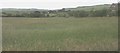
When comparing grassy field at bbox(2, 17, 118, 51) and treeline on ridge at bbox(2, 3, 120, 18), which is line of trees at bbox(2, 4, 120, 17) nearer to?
treeline on ridge at bbox(2, 3, 120, 18)

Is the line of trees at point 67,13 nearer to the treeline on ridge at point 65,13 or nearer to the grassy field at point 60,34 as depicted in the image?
the treeline on ridge at point 65,13

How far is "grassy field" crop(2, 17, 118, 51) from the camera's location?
34.8 feet

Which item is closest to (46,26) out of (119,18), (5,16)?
(5,16)

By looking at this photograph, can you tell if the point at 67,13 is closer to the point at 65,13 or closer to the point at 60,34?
the point at 65,13

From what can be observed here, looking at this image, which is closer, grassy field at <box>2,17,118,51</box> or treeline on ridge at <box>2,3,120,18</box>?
grassy field at <box>2,17,118,51</box>

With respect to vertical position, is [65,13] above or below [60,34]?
above

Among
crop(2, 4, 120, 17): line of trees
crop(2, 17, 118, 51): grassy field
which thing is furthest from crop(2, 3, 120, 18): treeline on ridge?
crop(2, 17, 118, 51): grassy field

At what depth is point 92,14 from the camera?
12.0 metres

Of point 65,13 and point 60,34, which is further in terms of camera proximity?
point 65,13

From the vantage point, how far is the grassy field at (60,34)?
10.6 metres

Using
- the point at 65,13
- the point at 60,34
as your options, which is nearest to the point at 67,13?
the point at 65,13

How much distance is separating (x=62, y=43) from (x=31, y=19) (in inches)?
112

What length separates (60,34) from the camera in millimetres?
11805

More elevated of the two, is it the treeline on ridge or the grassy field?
the treeline on ridge
